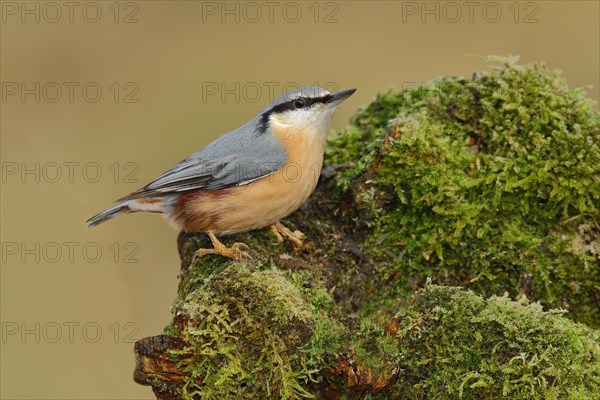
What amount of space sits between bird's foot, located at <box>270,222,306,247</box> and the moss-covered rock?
0.18 feet

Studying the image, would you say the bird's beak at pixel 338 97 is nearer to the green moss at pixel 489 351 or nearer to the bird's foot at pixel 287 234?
the bird's foot at pixel 287 234

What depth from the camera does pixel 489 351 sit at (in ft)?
10.4

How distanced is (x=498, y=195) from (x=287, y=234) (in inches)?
54.6

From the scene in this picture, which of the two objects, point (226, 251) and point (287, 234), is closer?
point (226, 251)

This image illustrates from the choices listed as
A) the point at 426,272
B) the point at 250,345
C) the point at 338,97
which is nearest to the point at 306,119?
the point at 338,97

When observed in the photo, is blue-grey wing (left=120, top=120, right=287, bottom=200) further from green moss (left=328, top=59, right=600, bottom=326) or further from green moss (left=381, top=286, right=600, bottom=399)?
green moss (left=381, top=286, right=600, bottom=399)

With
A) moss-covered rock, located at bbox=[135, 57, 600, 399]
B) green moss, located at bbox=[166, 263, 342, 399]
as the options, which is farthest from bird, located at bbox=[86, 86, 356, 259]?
green moss, located at bbox=[166, 263, 342, 399]

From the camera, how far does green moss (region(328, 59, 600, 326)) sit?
13.1 feet

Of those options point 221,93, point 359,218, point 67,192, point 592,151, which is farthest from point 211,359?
point 221,93

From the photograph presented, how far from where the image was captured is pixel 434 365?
10.7 feet

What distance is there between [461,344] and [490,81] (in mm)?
2057

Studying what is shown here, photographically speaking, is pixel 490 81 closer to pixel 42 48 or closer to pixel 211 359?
pixel 211 359

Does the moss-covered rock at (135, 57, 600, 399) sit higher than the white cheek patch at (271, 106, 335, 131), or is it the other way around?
the white cheek patch at (271, 106, 335, 131)

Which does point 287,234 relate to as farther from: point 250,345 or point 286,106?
point 250,345
